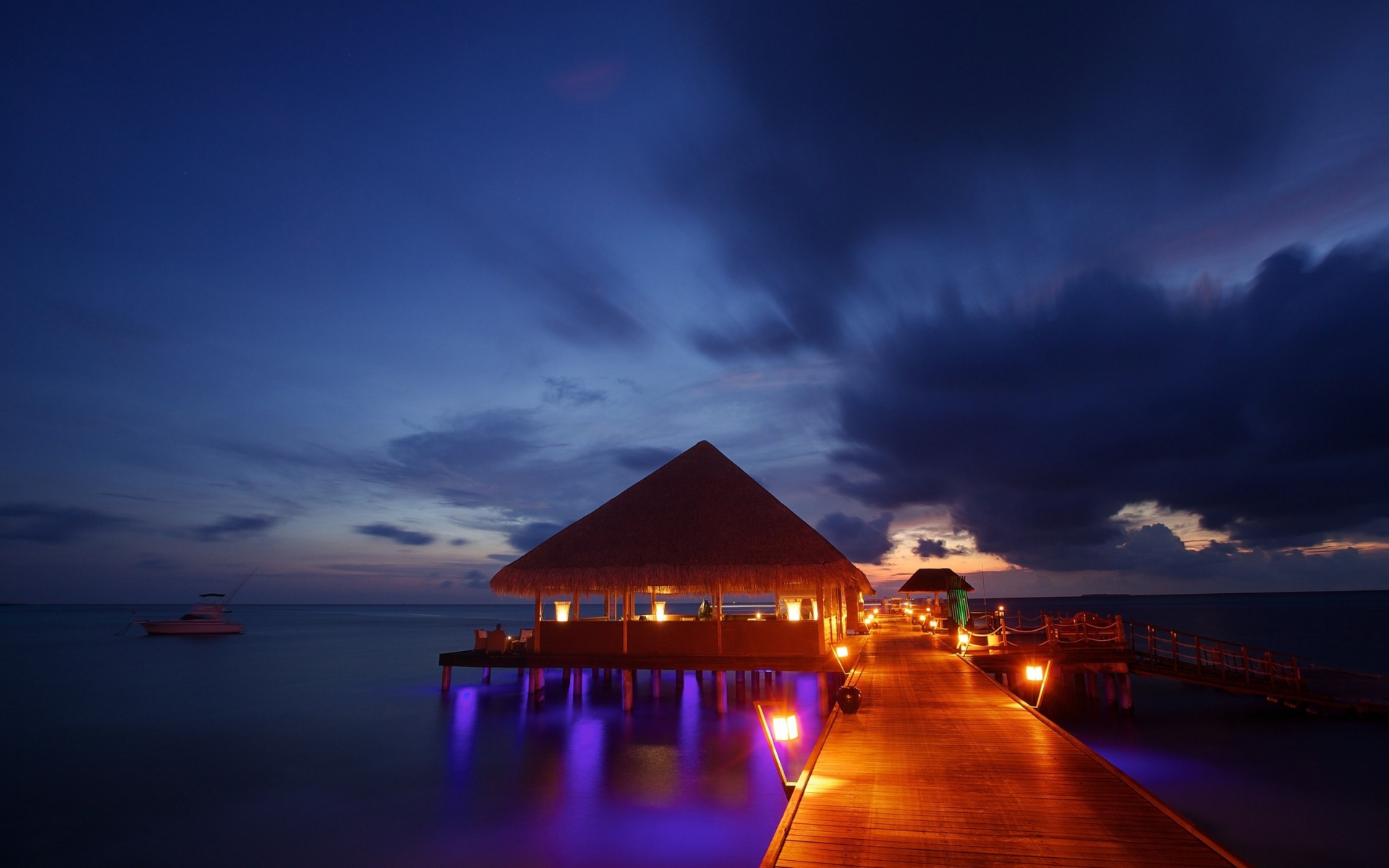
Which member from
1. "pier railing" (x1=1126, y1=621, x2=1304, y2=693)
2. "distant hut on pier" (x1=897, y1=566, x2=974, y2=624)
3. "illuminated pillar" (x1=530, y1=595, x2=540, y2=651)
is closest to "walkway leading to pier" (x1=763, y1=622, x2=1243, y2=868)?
"illuminated pillar" (x1=530, y1=595, x2=540, y2=651)

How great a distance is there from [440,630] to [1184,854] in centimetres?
7474

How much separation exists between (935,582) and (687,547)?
18.9 m

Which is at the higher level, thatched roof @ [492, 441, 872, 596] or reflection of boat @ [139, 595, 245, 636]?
thatched roof @ [492, 441, 872, 596]

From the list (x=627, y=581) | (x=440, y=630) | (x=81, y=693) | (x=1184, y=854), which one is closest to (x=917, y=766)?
(x=1184, y=854)

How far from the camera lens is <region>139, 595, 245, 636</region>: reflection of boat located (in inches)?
2292

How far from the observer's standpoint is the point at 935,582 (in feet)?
101

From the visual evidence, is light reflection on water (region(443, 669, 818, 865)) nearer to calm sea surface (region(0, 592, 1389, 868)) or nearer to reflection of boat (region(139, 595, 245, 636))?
calm sea surface (region(0, 592, 1389, 868))

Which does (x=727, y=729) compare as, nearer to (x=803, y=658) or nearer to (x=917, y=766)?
(x=803, y=658)

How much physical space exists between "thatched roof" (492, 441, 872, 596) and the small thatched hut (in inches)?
1.0

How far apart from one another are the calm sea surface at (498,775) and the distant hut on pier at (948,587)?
6429 millimetres

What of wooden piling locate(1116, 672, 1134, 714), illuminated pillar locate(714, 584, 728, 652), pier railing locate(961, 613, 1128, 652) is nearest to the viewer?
illuminated pillar locate(714, 584, 728, 652)

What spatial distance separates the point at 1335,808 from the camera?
457 inches

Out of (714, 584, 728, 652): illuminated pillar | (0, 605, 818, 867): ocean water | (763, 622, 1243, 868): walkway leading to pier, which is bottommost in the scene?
(0, 605, 818, 867): ocean water

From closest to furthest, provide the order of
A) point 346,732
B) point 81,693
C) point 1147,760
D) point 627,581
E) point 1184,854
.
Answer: point 1184,854, point 1147,760, point 627,581, point 346,732, point 81,693
